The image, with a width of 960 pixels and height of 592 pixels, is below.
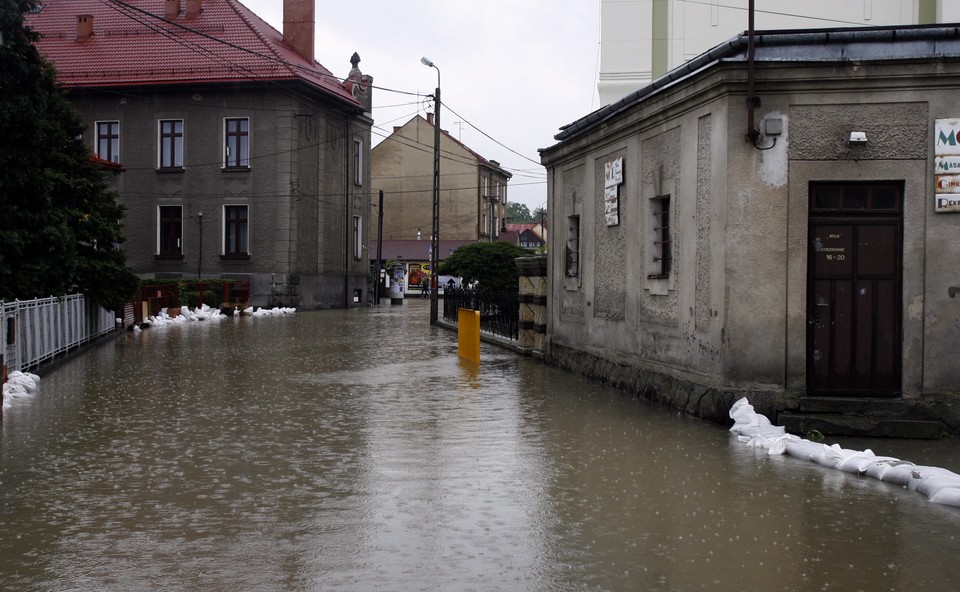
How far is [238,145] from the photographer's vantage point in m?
43.5

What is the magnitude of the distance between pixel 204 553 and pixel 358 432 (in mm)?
4818

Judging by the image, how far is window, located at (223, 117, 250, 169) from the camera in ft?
142

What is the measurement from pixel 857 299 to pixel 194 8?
40352 mm

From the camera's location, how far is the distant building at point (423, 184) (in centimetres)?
7612

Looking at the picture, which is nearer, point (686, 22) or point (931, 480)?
point (931, 480)

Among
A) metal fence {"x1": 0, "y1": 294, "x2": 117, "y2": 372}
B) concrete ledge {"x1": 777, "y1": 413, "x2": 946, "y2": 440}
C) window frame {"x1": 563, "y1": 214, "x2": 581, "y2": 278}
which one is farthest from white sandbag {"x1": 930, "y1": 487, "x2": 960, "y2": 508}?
metal fence {"x1": 0, "y1": 294, "x2": 117, "y2": 372}

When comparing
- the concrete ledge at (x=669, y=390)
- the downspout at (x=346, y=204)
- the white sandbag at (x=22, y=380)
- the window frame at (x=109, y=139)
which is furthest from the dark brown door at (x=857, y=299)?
the downspout at (x=346, y=204)

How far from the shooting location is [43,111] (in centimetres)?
1716

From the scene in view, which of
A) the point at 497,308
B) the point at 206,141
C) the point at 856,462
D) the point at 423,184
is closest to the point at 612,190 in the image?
the point at 856,462

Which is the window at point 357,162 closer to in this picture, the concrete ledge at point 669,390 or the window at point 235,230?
the window at point 235,230

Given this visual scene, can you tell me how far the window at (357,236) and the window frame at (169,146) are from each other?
991 cm

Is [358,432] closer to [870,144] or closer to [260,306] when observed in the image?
[870,144]

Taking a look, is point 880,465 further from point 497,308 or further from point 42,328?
point 497,308

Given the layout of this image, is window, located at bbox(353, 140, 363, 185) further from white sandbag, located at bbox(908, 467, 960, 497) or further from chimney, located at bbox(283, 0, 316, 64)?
white sandbag, located at bbox(908, 467, 960, 497)
